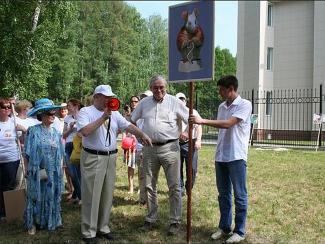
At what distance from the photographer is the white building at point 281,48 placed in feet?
86.2

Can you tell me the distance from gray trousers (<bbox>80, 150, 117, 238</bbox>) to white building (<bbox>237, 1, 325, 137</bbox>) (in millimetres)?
21767

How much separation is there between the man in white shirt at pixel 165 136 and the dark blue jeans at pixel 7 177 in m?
2.11

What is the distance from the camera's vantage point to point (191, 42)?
18.8 ft

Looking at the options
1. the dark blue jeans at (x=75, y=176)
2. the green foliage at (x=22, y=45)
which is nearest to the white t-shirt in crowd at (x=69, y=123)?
the dark blue jeans at (x=75, y=176)

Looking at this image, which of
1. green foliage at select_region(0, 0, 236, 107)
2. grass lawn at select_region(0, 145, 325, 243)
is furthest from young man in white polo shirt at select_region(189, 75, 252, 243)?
green foliage at select_region(0, 0, 236, 107)

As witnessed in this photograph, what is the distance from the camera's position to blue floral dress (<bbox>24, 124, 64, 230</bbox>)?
6.16 m

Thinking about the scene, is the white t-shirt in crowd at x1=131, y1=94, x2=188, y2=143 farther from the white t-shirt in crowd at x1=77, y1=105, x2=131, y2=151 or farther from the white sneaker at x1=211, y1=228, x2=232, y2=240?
the white sneaker at x1=211, y1=228, x2=232, y2=240

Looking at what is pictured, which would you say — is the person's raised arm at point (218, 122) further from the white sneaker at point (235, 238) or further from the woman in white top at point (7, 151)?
the woman in white top at point (7, 151)

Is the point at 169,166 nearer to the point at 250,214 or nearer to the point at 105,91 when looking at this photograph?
the point at 105,91

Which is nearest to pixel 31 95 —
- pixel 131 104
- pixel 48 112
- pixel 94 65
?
pixel 131 104

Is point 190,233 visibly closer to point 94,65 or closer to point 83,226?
point 83,226

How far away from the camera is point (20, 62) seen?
14266 mm

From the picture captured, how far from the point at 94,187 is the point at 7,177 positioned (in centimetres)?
203

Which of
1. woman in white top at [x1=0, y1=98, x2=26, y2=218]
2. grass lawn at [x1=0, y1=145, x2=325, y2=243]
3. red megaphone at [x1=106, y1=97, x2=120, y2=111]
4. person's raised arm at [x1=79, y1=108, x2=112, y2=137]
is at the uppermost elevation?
red megaphone at [x1=106, y1=97, x2=120, y2=111]
